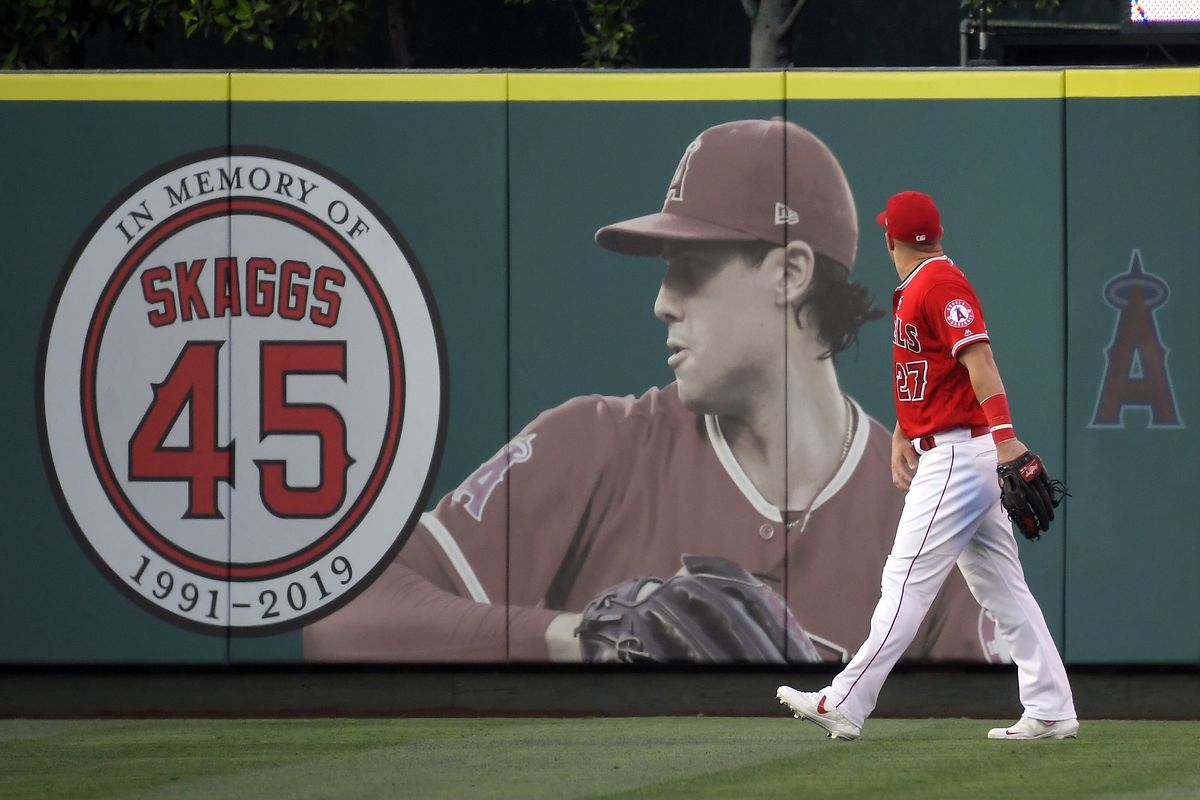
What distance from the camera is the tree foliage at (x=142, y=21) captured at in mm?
9961

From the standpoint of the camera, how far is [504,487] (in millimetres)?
8562

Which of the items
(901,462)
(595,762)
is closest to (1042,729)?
(901,462)

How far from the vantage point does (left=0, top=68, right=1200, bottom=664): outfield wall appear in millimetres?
8461

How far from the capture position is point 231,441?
860cm

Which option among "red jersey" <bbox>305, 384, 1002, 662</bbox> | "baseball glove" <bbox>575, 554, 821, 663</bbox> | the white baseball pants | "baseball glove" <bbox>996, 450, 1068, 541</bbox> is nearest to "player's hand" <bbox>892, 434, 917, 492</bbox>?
the white baseball pants

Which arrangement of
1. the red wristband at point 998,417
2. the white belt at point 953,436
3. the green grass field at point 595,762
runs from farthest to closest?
the white belt at point 953,436 → the red wristband at point 998,417 → the green grass field at point 595,762

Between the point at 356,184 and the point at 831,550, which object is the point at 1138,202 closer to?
the point at 831,550

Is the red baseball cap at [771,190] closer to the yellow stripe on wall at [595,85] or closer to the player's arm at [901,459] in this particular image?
the yellow stripe on wall at [595,85]

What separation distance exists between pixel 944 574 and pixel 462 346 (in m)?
3.12

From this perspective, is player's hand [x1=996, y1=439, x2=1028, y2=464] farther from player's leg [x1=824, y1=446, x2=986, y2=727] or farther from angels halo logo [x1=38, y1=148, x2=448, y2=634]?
angels halo logo [x1=38, y1=148, x2=448, y2=634]

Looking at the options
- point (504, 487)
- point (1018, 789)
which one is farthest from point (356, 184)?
point (1018, 789)

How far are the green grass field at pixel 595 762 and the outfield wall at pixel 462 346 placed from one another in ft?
3.06

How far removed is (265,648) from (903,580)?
3.60 meters

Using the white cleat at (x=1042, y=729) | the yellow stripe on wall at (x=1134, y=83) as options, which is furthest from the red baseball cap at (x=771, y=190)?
the white cleat at (x=1042, y=729)
